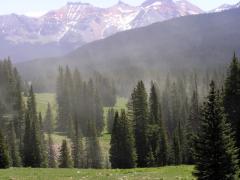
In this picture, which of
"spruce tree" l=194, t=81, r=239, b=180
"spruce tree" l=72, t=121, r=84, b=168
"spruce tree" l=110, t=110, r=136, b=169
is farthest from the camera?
"spruce tree" l=72, t=121, r=84, b=168

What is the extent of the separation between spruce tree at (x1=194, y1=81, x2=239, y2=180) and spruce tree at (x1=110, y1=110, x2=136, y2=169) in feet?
162

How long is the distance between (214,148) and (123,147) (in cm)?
5110

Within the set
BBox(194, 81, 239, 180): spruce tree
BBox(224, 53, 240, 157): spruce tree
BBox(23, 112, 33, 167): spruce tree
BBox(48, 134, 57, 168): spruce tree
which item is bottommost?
BBox(48, 134, 57, 168): spruce tree

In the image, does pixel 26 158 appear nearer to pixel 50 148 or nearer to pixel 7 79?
pixel 50 148

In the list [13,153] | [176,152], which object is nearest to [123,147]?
[176,152]

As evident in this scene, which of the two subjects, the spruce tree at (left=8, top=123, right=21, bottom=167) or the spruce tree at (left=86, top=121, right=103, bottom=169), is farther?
the spruce tree at (left=86, top=121, right=103, bottom=169)

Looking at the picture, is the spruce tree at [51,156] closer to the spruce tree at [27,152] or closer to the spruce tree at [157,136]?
the spruce tree at [27,152]

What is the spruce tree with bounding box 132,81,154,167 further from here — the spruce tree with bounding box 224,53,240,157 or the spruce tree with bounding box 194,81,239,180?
the spruce tree with bounding box 194,81,239,180

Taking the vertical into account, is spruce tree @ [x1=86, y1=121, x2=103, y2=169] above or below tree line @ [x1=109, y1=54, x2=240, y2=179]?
below

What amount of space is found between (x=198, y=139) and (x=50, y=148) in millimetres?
97417

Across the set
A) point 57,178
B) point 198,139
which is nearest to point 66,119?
point 57,178

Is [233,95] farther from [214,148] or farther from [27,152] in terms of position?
[27,152]

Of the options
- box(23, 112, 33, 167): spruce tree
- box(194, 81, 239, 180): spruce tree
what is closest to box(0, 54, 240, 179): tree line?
box(194, 81, 239, 180): spruce tree

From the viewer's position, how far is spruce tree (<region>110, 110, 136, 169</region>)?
78.4 metres
